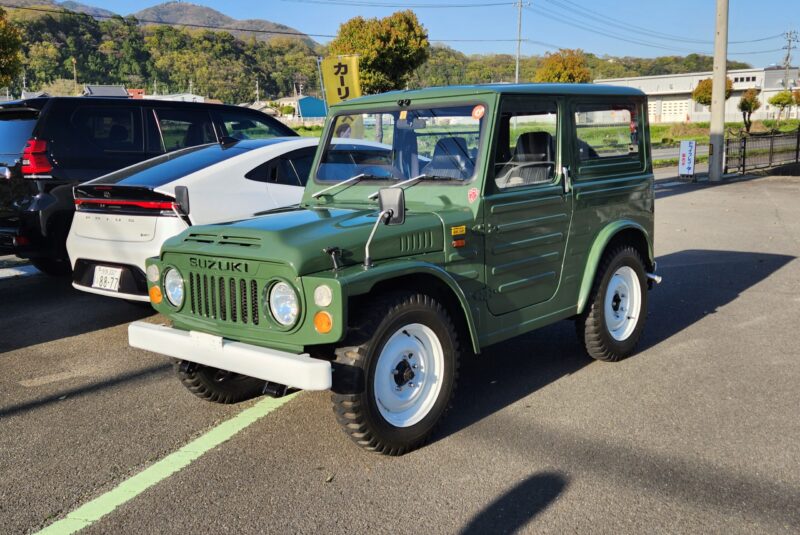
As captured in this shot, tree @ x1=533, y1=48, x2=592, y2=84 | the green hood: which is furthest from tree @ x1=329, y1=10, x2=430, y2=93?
the green hood

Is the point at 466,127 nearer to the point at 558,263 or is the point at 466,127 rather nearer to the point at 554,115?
the point at 554,115

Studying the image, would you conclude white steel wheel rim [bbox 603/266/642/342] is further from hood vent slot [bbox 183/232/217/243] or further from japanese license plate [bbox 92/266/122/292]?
japanese license plate [bbox 92/266/122/292]

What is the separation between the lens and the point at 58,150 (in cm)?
693

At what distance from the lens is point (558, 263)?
4598 millimetres

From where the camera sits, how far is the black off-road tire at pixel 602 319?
16.1ft

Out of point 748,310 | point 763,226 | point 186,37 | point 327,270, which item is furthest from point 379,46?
point 186,37

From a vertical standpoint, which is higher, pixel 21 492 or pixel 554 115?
pixel 554 115

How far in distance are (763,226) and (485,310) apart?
31.5 feet

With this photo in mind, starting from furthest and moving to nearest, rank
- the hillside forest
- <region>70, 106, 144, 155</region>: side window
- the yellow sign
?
the hillside forest, the yellow sign, <region>70, 106, 144, 155</region>: side window

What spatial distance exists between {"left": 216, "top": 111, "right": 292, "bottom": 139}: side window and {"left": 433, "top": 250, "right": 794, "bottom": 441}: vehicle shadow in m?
4.37

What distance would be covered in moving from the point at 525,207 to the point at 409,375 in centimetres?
132

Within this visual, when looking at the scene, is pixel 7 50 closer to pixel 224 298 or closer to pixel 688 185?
pixel 688 185

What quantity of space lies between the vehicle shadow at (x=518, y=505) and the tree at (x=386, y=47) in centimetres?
3634

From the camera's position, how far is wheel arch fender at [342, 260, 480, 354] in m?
3.30
